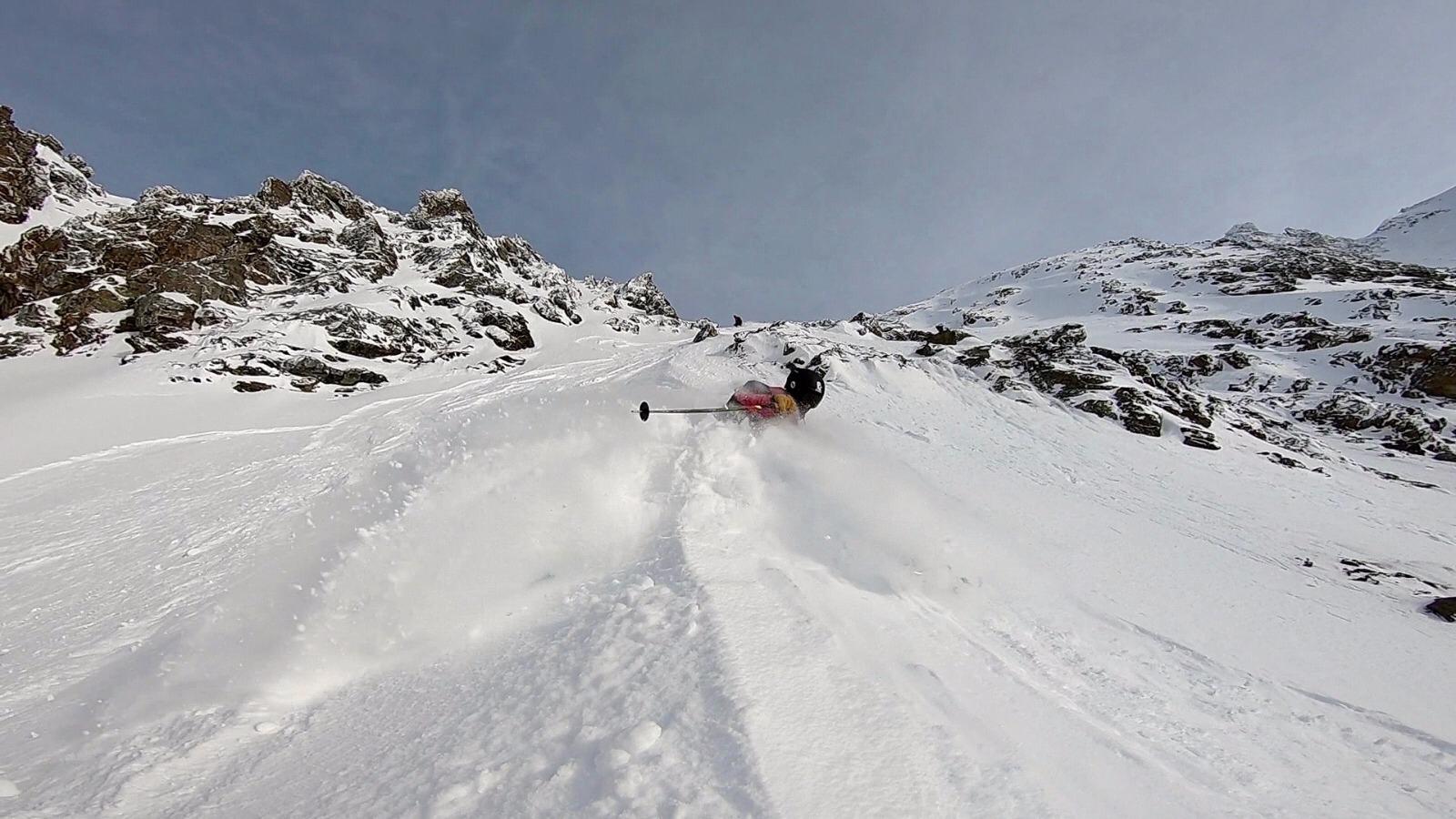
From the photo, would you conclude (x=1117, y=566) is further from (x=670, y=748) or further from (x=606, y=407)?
(x=606, y=407)

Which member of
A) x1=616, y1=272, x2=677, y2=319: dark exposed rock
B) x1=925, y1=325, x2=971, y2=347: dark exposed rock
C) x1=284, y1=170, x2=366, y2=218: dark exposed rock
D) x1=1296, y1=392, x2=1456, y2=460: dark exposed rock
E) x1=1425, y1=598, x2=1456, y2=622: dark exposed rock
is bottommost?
x1=1296, y1=392, x2=1456, y2=460: dark exposed rock

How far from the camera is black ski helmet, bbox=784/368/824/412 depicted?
1080 cm

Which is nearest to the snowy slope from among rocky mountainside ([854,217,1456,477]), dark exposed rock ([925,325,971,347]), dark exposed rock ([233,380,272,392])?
rocky mountainside ([854,217,1456,477])

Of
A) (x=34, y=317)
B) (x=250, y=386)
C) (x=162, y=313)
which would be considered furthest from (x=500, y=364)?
(x=34, y=317)

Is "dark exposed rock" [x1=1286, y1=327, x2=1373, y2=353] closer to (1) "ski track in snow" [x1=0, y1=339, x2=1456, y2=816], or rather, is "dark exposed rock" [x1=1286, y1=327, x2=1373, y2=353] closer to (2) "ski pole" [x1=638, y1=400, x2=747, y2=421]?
(1) "ski track in snow" [x1=0, y1=339, x2=1456, y2=816]

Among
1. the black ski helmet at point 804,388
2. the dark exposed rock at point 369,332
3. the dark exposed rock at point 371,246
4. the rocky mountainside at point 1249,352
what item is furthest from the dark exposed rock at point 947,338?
the dark exposed rock at point 371,246

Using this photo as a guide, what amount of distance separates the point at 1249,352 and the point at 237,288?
65.0 metres

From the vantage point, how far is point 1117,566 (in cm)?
758

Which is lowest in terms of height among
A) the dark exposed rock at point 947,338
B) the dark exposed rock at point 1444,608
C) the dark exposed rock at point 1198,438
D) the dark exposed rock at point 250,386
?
the dark exposed rock at point 1444,608

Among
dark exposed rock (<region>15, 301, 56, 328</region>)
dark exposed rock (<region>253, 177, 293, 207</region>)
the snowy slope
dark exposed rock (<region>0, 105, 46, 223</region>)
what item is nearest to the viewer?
dark exposed rock (<region>15, 301, 56, 328</region>)

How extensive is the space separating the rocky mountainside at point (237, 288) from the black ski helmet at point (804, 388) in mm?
20049

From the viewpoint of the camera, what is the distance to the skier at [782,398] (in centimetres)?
1020

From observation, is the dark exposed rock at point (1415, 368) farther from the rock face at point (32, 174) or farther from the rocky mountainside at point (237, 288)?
the rock face at point (32, 174)

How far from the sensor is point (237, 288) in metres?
25.3
